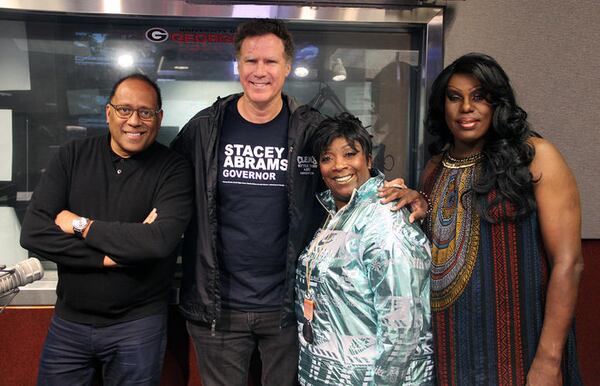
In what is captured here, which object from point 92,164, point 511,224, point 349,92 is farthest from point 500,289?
point 92,164

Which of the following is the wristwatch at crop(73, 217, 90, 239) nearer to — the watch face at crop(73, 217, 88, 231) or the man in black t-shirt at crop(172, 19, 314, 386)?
the watch face at crop(73, 217, 88, 231)

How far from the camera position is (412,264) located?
161 centimetres

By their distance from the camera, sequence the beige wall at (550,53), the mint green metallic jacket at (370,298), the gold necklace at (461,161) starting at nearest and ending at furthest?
1. the mint green metallic jacket at (370,298)
2. the gold necklace at (461,161)
3. the beige wall at (550,53)

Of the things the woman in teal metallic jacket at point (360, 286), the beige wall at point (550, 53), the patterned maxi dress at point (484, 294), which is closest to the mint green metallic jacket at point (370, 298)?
the woman in teal metallic jacket at point (360, 286)

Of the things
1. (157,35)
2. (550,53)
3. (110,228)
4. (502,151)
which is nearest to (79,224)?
(110,228)

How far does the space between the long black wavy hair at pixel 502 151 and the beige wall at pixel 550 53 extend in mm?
1040

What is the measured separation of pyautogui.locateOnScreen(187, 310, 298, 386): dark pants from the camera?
2.21 metres

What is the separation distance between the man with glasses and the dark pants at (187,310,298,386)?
0.70 ft

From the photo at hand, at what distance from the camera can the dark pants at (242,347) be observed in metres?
2.21

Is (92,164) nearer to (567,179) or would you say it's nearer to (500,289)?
(500,289)

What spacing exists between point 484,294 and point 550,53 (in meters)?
1.67

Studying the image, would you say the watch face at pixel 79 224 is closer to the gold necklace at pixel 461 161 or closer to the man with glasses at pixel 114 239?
the man with glasses at pixel 114 239

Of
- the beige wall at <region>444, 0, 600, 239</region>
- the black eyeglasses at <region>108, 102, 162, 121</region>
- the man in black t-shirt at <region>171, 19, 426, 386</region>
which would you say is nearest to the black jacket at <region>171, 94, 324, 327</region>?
the man in black t-shirt at <region>171, 19, 426, 386</region>

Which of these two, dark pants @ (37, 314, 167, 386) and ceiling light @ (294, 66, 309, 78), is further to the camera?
ceiling light @ (294, 66, 309, 78)
